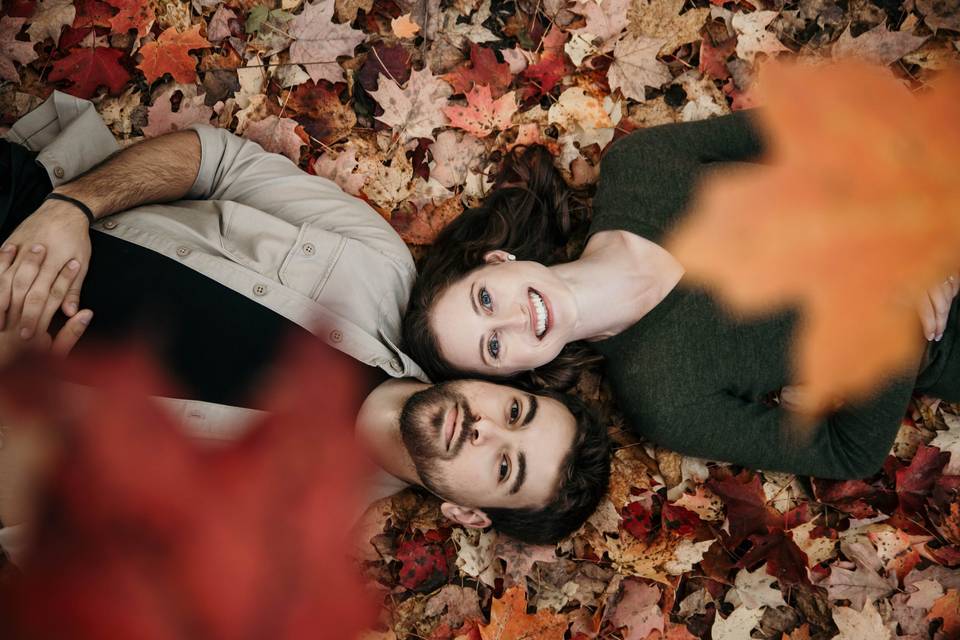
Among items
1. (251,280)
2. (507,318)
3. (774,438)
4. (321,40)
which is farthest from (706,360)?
(321,40)

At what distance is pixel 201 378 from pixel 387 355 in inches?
27.2

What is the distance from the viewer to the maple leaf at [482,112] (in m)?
3.08

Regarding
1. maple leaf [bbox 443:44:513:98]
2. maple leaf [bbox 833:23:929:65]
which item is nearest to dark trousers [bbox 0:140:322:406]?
maple leaf [bbox 443:44:513:98]

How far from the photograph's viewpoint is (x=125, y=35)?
304cm

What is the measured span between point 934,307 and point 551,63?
6.16 ft

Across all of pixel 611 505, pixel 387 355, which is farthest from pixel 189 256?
pixel 611 505

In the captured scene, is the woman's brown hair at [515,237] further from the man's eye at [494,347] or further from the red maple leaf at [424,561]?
the red maple leaf at [424,561]

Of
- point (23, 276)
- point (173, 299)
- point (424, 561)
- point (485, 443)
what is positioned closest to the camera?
point (23, 276)

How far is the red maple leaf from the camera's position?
288 centimetres

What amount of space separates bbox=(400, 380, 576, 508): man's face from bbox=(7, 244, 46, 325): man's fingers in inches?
50.1

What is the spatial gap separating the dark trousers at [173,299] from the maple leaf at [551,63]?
158cm

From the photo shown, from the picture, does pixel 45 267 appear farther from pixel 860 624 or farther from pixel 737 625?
pixel 860 624

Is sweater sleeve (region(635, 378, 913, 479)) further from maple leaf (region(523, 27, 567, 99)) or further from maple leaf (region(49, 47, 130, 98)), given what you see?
maple leaf (region(49, 47, 130, 98))

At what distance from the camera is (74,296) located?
2293mm
